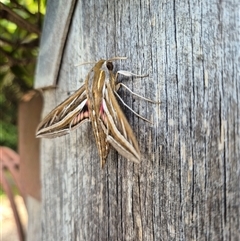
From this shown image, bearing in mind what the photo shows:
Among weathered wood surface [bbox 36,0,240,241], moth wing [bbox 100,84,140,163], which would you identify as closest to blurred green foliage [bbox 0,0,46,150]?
weathered wood surface [bbox 36,0,240,241]

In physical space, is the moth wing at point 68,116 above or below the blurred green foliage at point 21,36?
below

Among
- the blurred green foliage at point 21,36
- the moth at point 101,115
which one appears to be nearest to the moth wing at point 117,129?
the moth at point 101,115

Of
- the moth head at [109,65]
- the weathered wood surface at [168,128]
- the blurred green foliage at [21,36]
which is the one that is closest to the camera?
the weathered wood surface at [168,128]

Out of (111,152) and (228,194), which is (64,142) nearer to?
(111,152)

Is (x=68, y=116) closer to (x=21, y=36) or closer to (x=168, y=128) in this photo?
(x=168, y=128)

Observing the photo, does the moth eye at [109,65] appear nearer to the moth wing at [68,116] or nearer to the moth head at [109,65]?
the moth head at [109,65]

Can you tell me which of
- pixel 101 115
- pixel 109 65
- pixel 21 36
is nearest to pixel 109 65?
pixel 109 65

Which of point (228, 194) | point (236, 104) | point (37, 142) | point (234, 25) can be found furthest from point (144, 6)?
point (37, 142)
